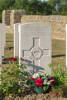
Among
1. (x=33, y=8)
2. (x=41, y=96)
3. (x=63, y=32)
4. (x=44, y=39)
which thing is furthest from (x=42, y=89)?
(x=33, y=8)

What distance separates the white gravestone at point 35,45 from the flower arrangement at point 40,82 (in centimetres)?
51

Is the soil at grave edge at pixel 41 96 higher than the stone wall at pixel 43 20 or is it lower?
lower

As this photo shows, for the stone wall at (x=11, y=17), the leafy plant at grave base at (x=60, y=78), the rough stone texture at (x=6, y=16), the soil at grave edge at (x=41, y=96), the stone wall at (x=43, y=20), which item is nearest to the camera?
the soil at grave edge at (x=41, y=96)

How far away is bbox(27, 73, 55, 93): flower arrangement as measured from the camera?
4.37 m

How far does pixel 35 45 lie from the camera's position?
4969 mm

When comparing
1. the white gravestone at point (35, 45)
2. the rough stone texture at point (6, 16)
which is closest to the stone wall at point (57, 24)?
the rough stone texture at point (6, 16)

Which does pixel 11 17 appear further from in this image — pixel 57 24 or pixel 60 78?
pixel 60 78

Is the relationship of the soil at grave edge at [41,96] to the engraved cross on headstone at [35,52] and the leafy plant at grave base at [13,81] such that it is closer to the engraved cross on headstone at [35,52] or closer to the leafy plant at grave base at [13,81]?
the leafy plant at grave base at [13,81]

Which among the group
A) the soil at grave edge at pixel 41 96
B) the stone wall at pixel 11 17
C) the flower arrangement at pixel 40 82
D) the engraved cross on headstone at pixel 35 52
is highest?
the stone wall at pixel 11 17

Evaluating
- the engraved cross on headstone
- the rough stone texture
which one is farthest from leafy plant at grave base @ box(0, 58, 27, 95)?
the rough stone texture

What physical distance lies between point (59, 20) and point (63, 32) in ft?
2.61

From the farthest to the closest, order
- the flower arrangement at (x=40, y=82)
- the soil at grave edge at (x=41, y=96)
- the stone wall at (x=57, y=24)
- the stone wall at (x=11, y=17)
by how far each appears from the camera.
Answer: the stone wall at (x=11, y=17) → the stone wall at (x=57, y=24) → the flower arrangement at (x=40, y=82) → the soil at grave edge at (x=41, y=96)

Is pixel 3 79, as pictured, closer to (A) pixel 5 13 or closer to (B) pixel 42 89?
(B) pixel 42 89

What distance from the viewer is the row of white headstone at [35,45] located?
4.85 meters
